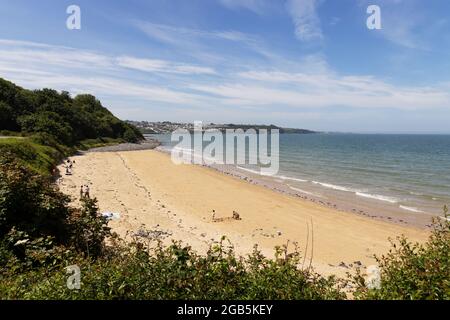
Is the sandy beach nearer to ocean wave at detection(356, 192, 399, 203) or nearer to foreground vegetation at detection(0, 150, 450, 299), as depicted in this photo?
foreground vegetation at detection(0, 150, 450, 299)

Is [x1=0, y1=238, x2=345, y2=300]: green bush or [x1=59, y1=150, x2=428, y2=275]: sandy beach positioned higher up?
[x1=0, y1=238, x2=345, y2=300]: green bush

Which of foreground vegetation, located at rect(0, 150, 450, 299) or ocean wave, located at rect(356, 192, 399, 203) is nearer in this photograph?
foreground vegetation, located at rect(0, 150, 450, 299)

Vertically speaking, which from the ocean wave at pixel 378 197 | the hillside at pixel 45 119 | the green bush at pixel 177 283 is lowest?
the ocean wave at pixel 378 197

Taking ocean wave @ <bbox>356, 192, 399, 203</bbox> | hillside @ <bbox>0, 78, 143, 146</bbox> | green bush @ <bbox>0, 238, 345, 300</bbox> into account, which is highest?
hillside @ <bbox>0, 78, 143, 146</bbox>

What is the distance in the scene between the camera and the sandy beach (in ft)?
54.8

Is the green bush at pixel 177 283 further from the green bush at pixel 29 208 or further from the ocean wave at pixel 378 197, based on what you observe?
the ocean wave at pixel 378 197

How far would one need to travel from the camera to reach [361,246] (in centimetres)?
1802

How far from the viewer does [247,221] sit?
854 inches

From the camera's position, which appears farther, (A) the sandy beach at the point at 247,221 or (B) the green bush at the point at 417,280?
(A) the sandy beach at the point at 247,221

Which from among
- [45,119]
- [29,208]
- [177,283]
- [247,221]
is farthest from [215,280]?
[45,119]

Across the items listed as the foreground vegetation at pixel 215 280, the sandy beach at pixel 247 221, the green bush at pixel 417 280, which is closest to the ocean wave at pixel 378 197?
the sandy beach at pixel 247 221

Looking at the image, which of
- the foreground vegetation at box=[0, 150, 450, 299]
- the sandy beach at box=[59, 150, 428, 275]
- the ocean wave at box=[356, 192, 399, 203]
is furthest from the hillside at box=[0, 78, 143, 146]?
the foreground vegetation at box=[0, 150, 450, 299]

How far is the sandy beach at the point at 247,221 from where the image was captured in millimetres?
16703

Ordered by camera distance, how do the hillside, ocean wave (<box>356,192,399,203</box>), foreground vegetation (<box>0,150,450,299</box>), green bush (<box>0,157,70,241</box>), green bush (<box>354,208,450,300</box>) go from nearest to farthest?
green bush (<box>354,208,450,300</box>)
foreground vegetation (<box>0,150,450,299</box>)
green bush (<box>0,157,70,241</box>)
ocean wave (<box>356,192,399,203</box>)
the hillside
